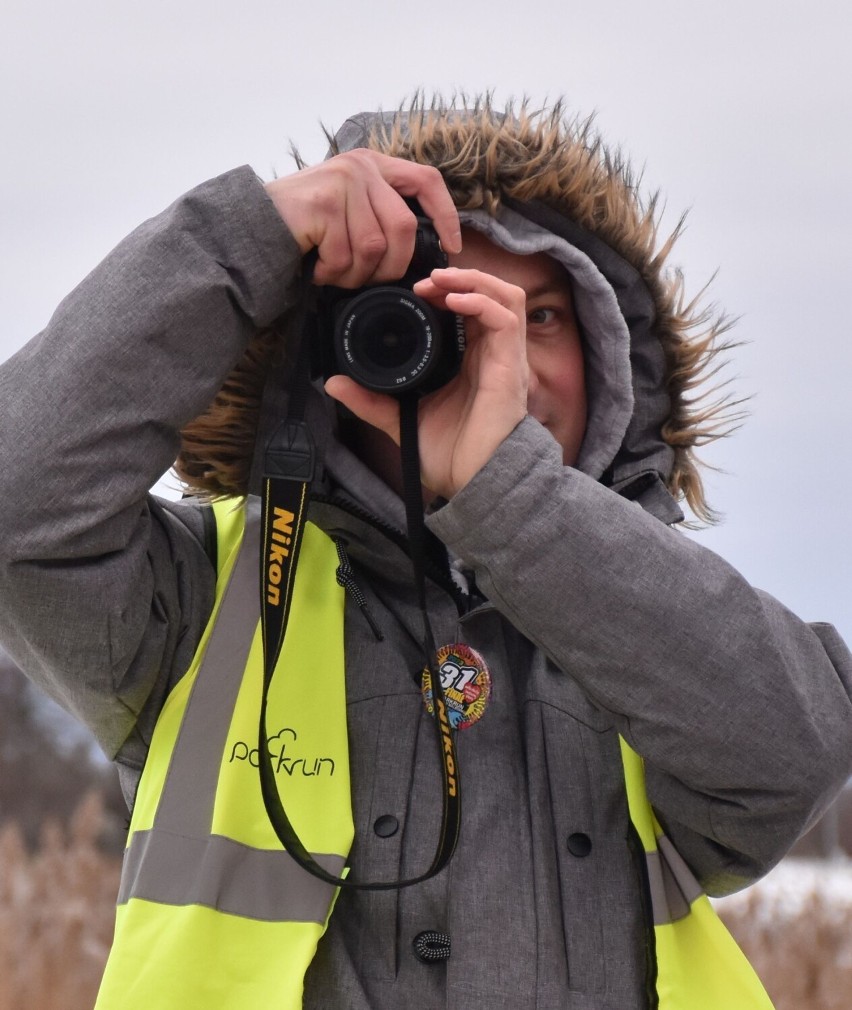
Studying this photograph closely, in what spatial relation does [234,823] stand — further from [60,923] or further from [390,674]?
[60,923]

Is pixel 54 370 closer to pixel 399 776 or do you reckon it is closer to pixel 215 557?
pixel 215 557

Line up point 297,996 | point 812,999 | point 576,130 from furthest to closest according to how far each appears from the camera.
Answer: point 812,999 → point 576,130 → point 297,996

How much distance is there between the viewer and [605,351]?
5.70ft

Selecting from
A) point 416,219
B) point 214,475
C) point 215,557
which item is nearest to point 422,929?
point 215,557

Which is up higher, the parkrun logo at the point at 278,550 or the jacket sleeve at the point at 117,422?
the jacket sleeve at the point at 117,422

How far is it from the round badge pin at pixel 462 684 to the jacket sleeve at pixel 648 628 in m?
0.17

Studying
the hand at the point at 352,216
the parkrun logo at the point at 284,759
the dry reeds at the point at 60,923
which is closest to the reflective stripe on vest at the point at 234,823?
the parkrun logo at the point at 284,759

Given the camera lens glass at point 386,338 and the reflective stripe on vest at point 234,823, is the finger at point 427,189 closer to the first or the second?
the camera lens glass at point 386,338

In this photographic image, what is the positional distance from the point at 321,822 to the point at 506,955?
0.24 metres

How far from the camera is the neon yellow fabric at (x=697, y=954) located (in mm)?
1383

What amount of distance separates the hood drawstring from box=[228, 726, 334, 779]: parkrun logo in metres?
0.17

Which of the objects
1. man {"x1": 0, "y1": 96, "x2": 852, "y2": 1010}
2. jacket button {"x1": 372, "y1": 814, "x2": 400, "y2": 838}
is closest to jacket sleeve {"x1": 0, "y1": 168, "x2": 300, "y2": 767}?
man {"x1": 0, "y1": 96, "x2": 852, "y2": 1010}

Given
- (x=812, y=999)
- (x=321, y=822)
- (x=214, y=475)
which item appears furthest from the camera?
(x=812, y=999)

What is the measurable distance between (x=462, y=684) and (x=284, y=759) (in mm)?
220
